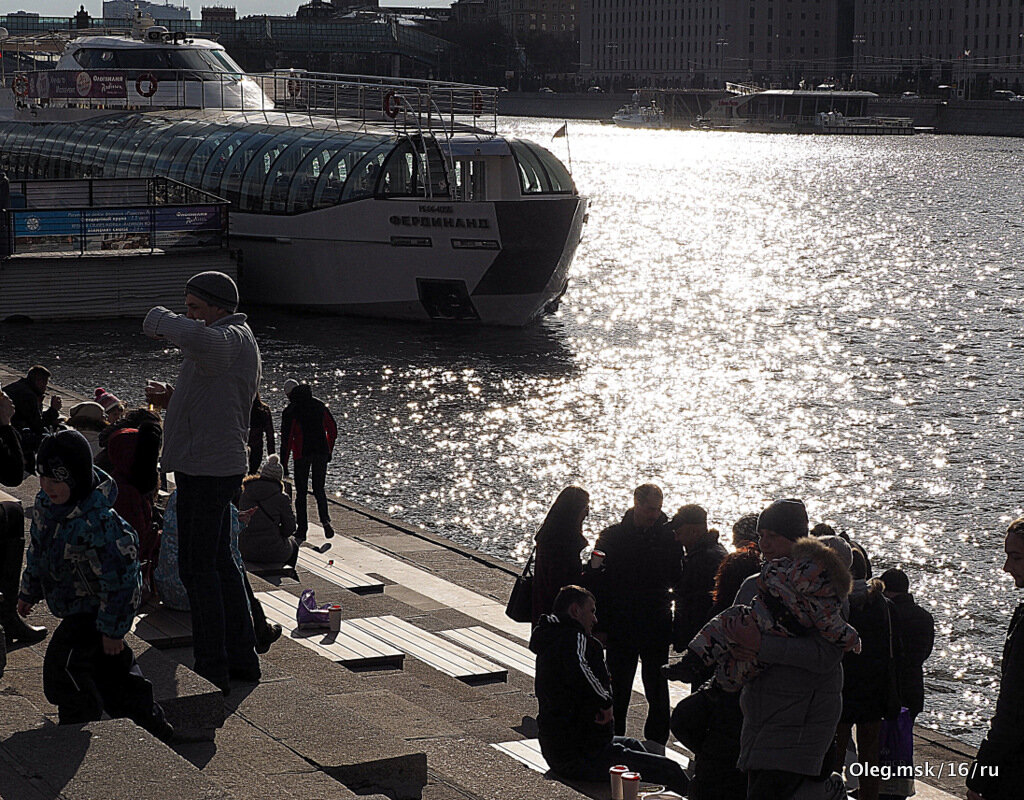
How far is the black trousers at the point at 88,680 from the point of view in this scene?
626 centimetres

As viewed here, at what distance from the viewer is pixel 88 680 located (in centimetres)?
627

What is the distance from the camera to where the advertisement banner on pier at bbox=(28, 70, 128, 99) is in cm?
4841

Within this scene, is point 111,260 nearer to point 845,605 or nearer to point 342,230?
point 342,230

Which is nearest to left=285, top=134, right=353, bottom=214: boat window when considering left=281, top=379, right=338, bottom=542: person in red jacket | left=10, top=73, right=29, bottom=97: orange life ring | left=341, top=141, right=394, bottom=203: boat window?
left=341, top=141, right=394, bottom=203: boat window

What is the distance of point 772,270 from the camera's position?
5362 centimetres

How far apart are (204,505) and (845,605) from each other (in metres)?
2.99

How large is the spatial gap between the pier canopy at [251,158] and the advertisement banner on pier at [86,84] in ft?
3.17

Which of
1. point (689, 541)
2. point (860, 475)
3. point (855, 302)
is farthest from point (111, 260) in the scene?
point (689, 541)

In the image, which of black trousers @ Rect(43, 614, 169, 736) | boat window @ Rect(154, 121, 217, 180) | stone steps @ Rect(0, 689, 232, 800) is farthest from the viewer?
boat window @ Rect(154, 121, 217, 180)

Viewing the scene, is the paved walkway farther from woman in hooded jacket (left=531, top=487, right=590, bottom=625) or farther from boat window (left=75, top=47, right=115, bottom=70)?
boat window (left=75, top=47, right=115, bottom=70)

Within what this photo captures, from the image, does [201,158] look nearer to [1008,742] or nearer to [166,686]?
[166,686]

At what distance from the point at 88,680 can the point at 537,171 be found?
28.1m

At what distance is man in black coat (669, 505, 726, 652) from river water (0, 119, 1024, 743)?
479 centimetres

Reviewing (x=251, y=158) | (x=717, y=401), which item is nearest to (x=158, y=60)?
(x=251, y=158)
